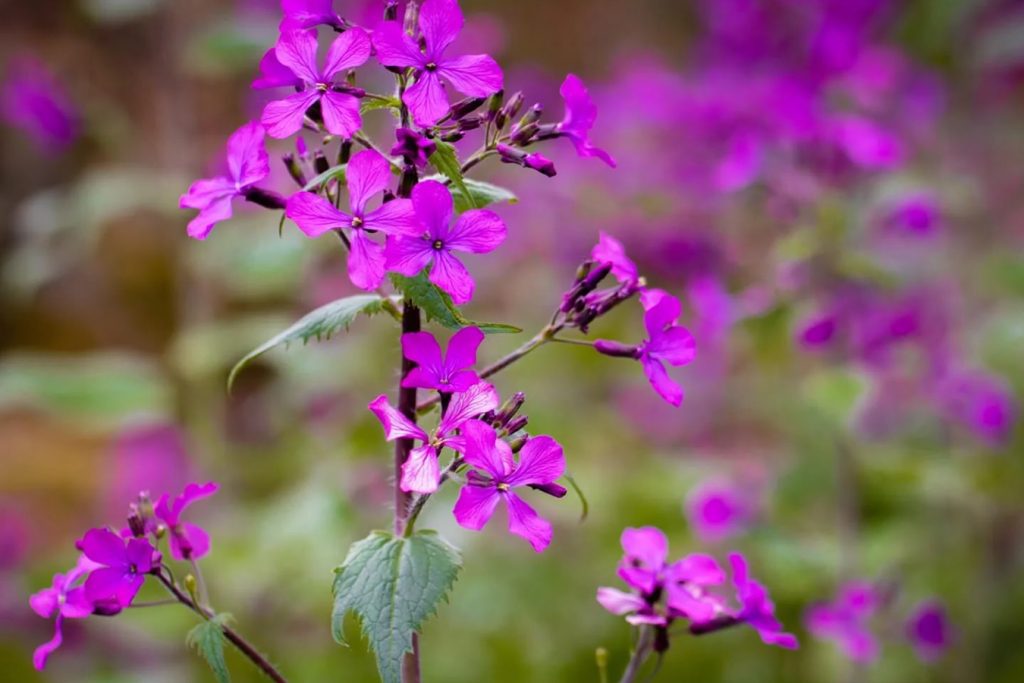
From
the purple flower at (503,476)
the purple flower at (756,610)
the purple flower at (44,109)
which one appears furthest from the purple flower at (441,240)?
the purple flower at (44,109)

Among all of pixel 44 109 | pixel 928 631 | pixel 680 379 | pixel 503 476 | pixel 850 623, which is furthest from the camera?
pixel 680 379

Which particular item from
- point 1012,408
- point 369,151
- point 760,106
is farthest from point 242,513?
point 369,151

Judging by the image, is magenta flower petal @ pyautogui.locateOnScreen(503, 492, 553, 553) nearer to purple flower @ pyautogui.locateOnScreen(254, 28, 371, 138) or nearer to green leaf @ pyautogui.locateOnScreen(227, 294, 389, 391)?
green leaf @ pyautogui.locateOnScreen(227, 294, 389, 391)

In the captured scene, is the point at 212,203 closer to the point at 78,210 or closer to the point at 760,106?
the point at 760,106

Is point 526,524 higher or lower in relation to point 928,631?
higher

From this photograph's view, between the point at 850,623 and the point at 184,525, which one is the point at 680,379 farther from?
the point at 184,525

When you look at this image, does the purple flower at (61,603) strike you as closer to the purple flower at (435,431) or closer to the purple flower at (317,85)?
the purple flower at (435,431)

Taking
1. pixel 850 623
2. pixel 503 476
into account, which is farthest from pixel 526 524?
pixel 850 623

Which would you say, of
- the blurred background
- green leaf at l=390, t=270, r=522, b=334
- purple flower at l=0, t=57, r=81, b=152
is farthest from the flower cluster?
purple flower at l=0, t=57, r=81, b=152
